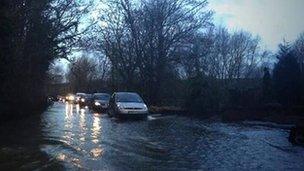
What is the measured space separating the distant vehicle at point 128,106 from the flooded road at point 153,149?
288 inches

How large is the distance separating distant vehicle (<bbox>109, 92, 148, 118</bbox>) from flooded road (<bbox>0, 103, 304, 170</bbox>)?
24.0 ft

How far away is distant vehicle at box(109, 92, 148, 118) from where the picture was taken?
30719 millimetres

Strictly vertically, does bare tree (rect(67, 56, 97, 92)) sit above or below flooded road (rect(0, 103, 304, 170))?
above

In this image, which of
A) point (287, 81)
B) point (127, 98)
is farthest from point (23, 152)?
point (287, 81)

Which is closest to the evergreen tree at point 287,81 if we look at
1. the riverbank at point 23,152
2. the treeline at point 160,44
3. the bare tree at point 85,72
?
the treeline at point 160,44

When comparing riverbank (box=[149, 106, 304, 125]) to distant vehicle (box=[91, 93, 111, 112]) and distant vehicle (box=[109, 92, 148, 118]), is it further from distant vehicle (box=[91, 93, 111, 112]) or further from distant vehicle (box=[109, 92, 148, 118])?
distant vehicle (box=[91, 93, 111, 112])

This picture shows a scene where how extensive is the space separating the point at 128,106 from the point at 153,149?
585 inches

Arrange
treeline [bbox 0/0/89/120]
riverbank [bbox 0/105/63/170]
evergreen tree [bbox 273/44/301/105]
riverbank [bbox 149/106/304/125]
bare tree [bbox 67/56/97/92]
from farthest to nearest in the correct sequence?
bare tree [bbox 67/56/97/92] < evergreen tree [bbox 273/44/301/105] < riverbank [bbox 149/106/304/125] < treeline [bbox 0/0/89/120] < riverbank [bbox 0/105/63/170]

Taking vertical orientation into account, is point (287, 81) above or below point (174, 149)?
above

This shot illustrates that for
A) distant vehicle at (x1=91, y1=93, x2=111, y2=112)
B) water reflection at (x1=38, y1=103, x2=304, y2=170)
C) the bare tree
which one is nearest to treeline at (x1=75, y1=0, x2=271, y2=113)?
distant vehicle at (x1=91, y1=93, x2=111, y2=112)

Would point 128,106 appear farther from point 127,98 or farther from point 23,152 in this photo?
point 23,152

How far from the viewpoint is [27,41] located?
32000mm

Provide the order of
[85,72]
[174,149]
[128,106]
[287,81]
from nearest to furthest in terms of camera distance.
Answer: [174,149], [128,106], [287,81], [85,72]

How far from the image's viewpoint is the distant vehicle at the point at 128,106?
30.7 metres
